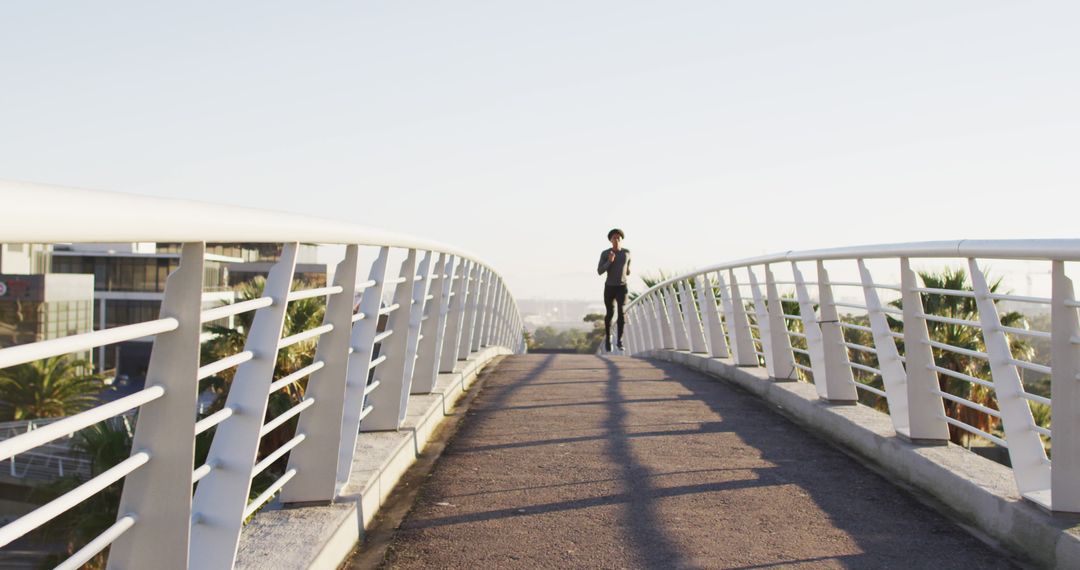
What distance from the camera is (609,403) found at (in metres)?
8.55

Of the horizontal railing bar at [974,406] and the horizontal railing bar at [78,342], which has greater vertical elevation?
the horizontal railing bar at [78,342]

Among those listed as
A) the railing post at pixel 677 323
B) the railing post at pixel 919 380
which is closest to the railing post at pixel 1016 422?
the railing post at pixel 919 380

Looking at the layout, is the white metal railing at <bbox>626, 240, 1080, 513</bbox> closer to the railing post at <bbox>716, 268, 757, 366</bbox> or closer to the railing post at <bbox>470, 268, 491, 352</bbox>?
the railing post at <bbox>716, 268, 757, 366</bbox>

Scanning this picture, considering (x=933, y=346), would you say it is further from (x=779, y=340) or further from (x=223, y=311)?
(x=223, y=311)

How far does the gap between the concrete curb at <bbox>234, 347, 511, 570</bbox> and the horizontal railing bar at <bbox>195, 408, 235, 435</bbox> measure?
691 mm

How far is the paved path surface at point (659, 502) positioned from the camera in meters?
4.18

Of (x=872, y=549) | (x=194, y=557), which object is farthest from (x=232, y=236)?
(x=872, y=549)

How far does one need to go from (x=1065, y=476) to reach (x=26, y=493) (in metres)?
30.4

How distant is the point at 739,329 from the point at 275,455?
788 cm

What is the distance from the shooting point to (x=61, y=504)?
2.00 metres

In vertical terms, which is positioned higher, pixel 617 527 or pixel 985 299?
pixel 985 299

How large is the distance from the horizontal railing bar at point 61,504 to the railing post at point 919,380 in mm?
A: 4570

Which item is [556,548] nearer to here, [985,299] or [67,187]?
[985,299]

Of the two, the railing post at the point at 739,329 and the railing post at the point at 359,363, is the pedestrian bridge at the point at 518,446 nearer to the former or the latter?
the railing post at the point at 359,363
